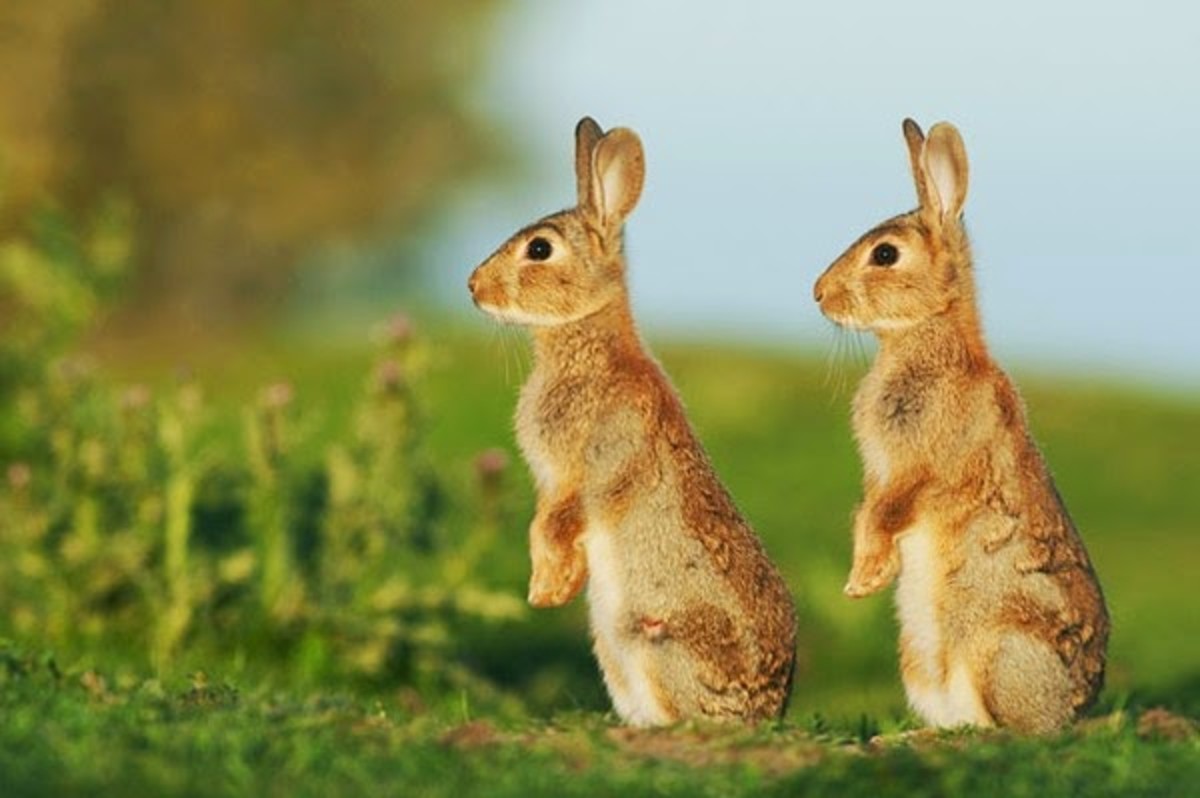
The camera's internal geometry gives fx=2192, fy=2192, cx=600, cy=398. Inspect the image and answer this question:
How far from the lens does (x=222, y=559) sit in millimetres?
11156

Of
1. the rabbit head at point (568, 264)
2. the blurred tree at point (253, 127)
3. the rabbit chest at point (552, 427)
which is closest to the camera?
the rabbit chest at point (552, 427)

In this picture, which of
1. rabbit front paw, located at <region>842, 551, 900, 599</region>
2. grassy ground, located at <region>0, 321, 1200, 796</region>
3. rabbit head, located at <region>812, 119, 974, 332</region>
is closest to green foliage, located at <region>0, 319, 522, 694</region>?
grassy ground, located at <region>0, 321, 1200, 796</region>

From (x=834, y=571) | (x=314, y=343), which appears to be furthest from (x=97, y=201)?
(x=834, y=571)

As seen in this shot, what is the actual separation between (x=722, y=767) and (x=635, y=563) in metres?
0.74

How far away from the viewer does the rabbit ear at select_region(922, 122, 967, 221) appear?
6.69m

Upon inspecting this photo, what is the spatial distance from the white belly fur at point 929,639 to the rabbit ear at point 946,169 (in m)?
1.05

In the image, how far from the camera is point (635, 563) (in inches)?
255

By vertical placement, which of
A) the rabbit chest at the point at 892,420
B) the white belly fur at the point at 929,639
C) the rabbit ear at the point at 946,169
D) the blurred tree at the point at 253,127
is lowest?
the white belly fur at the point at 929,639

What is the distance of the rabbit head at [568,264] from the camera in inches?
271

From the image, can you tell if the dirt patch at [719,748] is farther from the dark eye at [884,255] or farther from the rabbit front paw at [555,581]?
the dark eye at [884,255]

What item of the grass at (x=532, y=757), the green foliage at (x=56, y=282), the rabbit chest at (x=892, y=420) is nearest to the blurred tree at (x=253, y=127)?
the green foliage at (x=56, y=282)

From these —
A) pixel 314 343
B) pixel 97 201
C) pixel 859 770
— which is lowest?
pixel 859 770

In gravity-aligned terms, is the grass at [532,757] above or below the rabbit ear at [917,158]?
below

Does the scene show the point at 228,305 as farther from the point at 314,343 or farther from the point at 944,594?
the point at 944,594
